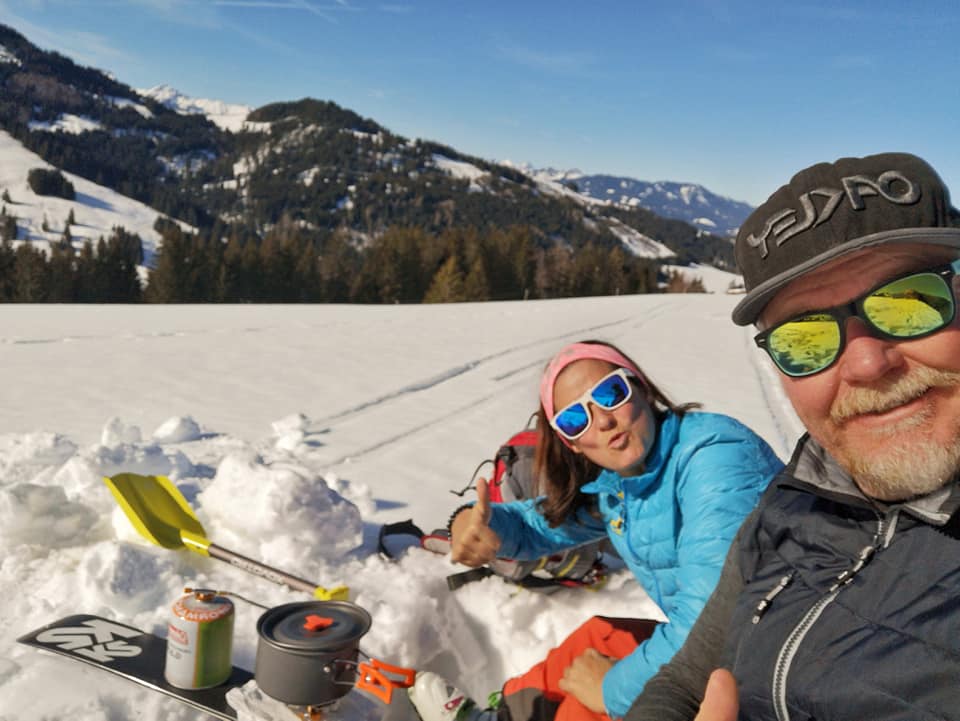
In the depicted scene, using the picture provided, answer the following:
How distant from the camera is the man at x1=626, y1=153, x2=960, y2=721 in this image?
53.4 inches

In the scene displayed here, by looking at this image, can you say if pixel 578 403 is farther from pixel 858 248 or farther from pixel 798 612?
pixel 858 248

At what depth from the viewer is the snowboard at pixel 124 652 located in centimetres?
256

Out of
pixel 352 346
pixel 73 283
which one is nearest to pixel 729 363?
pixel 352 346

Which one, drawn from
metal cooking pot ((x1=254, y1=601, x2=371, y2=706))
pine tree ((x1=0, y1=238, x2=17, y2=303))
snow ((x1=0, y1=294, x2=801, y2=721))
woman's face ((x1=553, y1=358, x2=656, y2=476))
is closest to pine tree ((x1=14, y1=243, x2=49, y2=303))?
pine tree ((x1=0, y1=238, x2=17, y2=303))

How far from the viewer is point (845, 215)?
1444 millimetres

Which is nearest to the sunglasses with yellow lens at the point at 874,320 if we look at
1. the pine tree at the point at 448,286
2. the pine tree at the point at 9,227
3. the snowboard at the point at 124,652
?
the snowboard at the point at 124,652

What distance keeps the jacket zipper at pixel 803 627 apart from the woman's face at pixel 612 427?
1.20m

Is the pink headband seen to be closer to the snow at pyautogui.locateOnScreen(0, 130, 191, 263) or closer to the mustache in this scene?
the mustache

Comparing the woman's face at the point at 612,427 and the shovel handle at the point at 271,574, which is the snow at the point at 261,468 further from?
the woman's face at the point at 612,427

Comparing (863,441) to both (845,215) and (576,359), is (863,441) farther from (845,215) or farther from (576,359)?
(576,359)

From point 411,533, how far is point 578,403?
6.35ft

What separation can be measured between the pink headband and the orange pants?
93cm

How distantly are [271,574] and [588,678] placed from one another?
170 cm

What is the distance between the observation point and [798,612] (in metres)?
1.58
